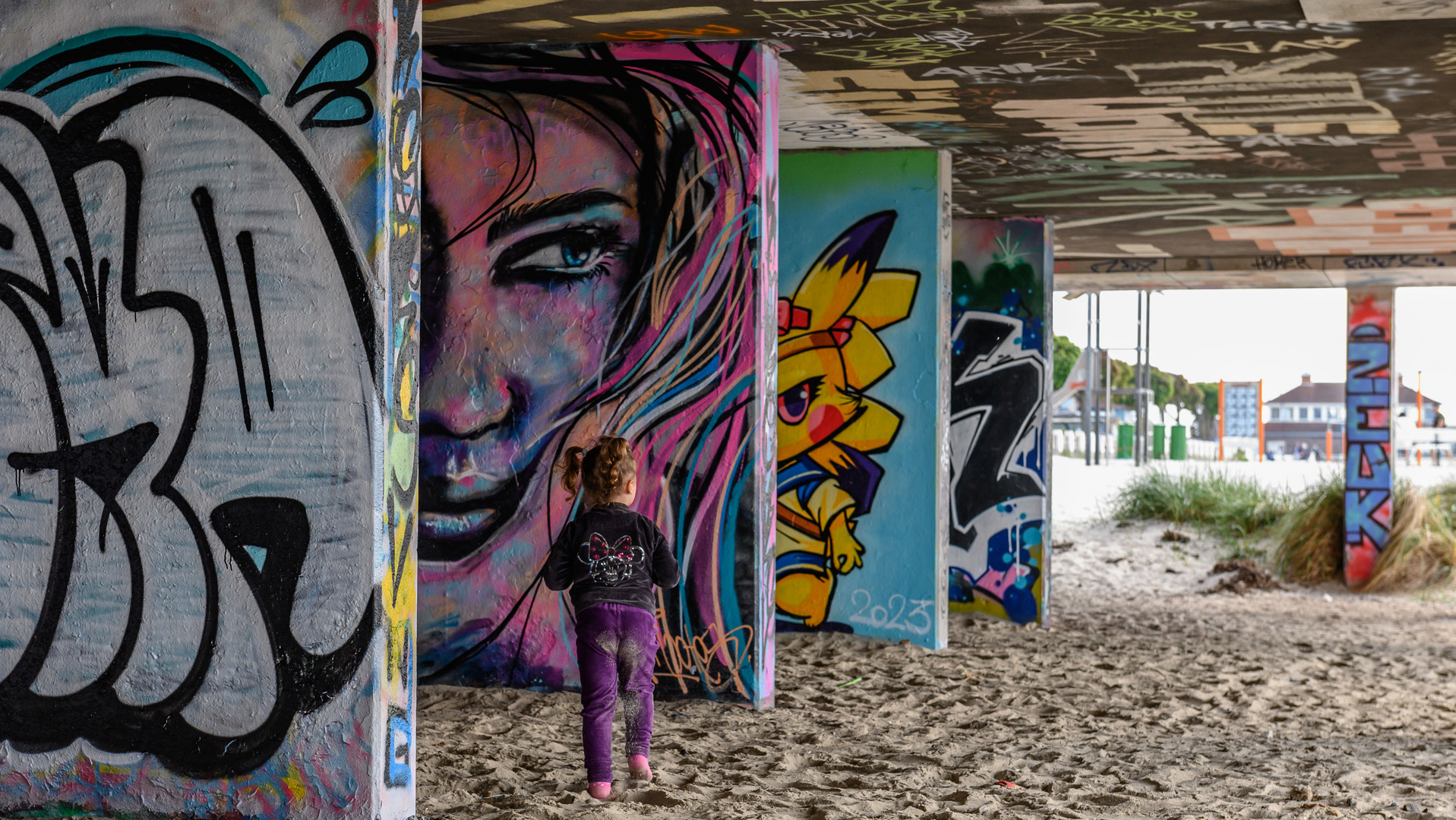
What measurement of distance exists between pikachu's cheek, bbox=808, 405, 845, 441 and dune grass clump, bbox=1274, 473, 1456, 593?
29.0 feet

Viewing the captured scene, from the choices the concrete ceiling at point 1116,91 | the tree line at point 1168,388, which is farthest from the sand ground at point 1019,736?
the tree line at point 1168,388

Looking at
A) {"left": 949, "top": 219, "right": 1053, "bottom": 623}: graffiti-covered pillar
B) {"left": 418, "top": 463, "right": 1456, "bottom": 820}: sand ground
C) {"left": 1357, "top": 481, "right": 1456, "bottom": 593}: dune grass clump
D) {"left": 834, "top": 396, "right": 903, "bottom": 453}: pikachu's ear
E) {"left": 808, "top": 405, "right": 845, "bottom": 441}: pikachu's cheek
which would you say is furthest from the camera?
{"left": 1357, "top": 481, "right": 1456, "bottom": 593}: dune grass clump

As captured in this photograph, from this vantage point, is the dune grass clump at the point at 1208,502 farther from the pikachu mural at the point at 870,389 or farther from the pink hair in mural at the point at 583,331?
the pink hair in mural at the point at 583,331

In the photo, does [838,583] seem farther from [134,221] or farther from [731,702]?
[134,221]

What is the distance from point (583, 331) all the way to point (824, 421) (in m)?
2.99

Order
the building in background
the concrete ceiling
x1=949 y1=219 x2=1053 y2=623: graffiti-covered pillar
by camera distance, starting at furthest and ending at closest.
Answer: the building in background, x1=949 y1=219 x2=1053 y2=623: graffiti-covered pillar, the concrete ceiling

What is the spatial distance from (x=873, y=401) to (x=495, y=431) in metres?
3.30

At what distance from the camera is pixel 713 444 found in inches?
266

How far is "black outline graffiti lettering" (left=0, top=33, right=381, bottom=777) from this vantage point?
430 cm

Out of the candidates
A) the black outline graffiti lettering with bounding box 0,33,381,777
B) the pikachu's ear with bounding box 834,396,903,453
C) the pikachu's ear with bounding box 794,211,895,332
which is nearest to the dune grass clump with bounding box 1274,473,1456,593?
the pikachu's ear with bounding box 834,396,903,453

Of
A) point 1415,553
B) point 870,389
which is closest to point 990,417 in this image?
point 870,389

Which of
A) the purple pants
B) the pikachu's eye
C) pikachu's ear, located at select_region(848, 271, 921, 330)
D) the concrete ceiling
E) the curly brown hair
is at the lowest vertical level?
the purple pants

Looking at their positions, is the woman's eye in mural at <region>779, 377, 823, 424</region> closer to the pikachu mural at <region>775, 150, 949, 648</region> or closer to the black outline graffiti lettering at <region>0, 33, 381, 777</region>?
the pikachu mural at <region>775, 150, 949, 648</region>

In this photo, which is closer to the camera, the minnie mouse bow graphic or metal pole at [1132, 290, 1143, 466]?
the minnie mouse bow graphic
